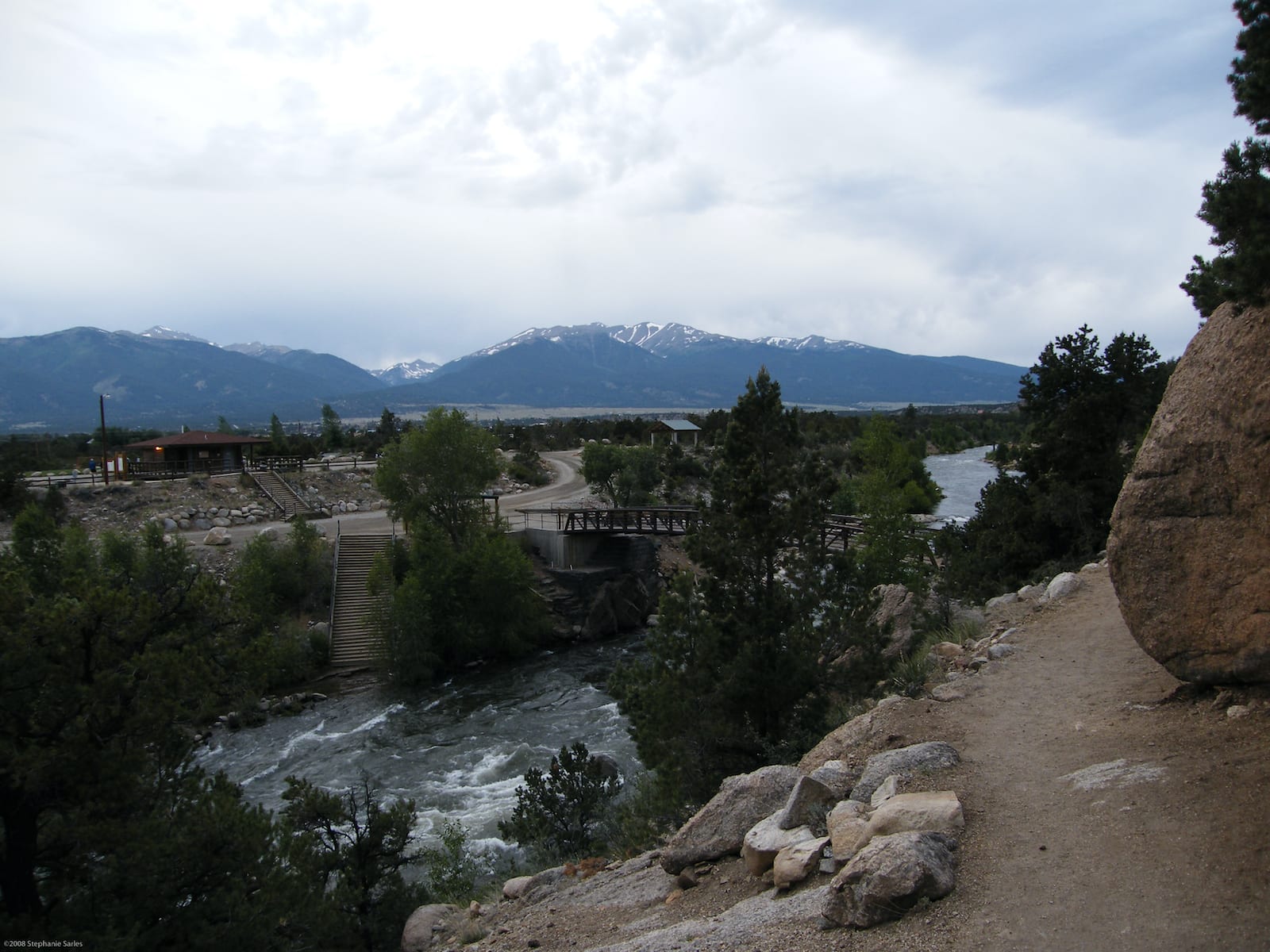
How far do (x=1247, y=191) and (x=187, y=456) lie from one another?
59.1 metres

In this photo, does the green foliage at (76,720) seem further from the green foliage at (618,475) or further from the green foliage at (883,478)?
the green foliage at (618,475)

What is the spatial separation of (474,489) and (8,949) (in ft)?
103

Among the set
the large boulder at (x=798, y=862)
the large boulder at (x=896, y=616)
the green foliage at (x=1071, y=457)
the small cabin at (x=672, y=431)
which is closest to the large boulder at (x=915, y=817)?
the large boulder at (x=798, y=862)

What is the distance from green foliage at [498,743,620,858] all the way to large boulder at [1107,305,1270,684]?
393 inches

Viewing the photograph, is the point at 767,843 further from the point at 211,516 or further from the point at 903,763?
the point at 211,516

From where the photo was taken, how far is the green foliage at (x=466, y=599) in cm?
3388

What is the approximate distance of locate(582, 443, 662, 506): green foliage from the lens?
2192 inches

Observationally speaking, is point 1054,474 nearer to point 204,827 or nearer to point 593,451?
point 204,827

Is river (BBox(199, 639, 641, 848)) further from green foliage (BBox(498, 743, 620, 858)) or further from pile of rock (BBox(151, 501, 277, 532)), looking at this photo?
pile of rock (BBox(151, 501, 277, 532))

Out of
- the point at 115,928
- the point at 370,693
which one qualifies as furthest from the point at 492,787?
the point at 115,928

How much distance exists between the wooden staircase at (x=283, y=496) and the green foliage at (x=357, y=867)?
1422 inches

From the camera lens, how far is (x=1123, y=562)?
8.76 meters

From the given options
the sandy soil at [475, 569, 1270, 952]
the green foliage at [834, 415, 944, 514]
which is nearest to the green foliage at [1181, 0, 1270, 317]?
the sandy soil at [475, 569, 1270, 952]

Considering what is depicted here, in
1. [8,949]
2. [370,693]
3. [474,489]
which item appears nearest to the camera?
[8,949]
